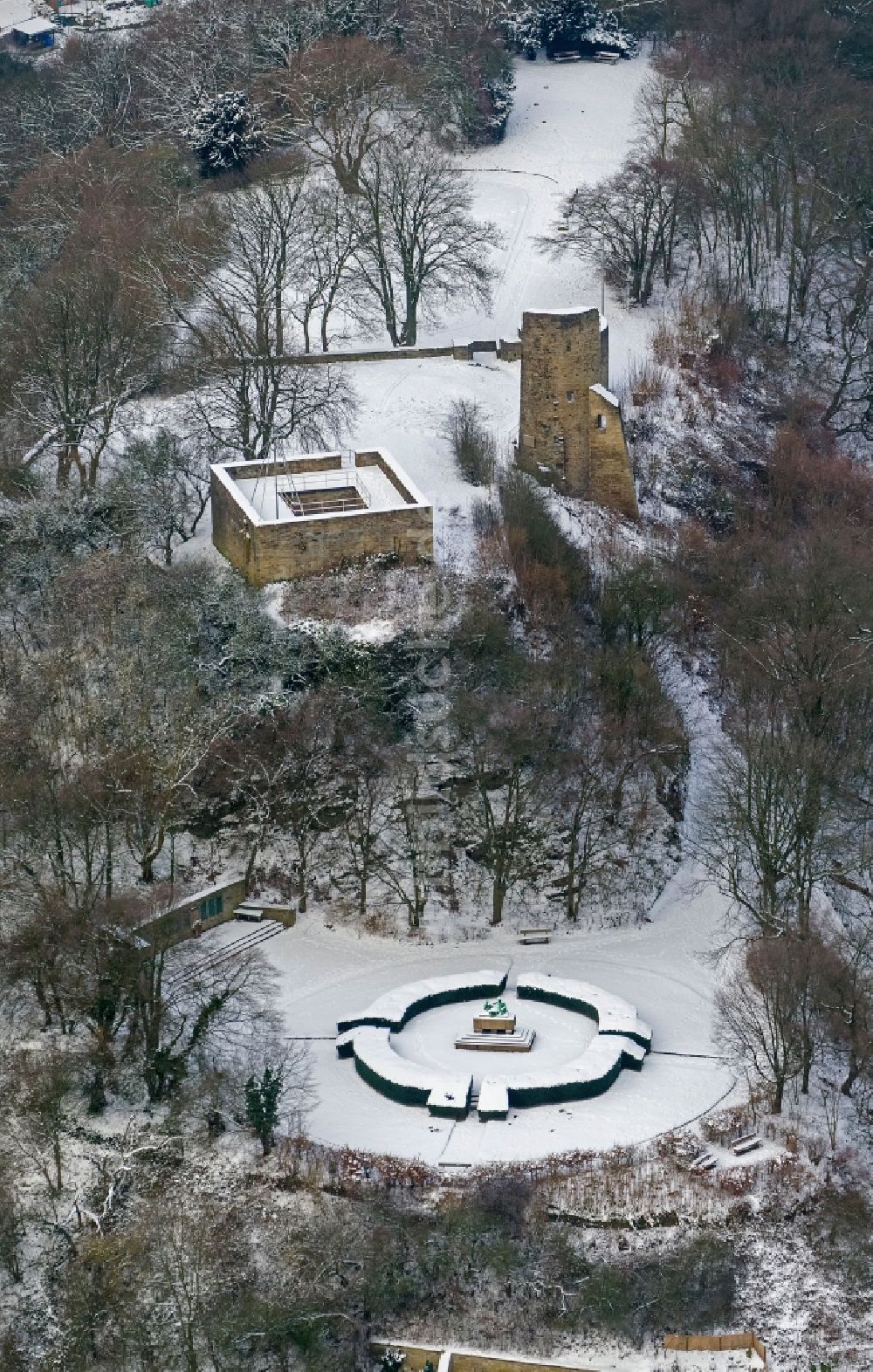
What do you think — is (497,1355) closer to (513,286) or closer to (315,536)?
(315,536)

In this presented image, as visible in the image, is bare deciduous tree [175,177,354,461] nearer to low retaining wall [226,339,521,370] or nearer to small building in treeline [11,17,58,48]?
low retaining wall [226,339,521,370]

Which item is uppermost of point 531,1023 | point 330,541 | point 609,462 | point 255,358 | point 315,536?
point 255,358

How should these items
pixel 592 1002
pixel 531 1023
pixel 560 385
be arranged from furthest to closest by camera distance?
1. pixel 560 385
2. pixel 531 1023
3. pixel 592 1002

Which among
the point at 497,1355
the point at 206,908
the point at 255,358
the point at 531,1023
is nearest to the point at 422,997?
the point at 531,1023

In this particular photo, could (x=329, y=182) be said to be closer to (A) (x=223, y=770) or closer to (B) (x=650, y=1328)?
(A) (x=223, y=770)

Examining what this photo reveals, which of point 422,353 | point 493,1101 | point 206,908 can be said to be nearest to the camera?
point 493,1101

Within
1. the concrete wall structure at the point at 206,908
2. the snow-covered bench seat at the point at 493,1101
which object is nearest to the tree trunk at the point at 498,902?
the concrete wall structure at the point at 206,908

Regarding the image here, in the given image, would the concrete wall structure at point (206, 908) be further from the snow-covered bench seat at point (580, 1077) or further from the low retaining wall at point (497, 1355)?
the low retaining wall at point (497, 1355)

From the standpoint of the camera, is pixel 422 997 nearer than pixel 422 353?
Yes
